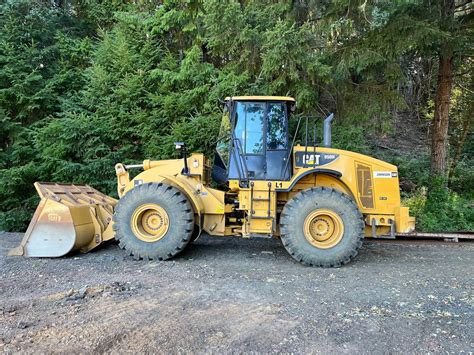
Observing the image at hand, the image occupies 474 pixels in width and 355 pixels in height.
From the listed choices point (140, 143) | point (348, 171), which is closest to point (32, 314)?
point (348, 171)

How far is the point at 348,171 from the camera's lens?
581 cm

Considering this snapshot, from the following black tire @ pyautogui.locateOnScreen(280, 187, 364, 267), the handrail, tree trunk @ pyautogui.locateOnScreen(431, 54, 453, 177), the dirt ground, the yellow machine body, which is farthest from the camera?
tree trunk @ pyautogui.locateOnScreen(431, 54, 453, 177)

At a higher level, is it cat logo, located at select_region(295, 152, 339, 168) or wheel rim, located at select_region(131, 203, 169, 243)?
cat logo, located at select_region(295, 152, 339, 168)

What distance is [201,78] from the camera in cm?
939

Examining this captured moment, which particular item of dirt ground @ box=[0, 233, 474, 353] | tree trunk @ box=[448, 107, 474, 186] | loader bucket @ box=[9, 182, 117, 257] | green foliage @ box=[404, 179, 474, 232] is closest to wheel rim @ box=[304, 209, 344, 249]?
dirt ground @ box=[0, 233, 474, 353]

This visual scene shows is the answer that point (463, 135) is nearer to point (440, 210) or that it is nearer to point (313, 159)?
point (440, 210)

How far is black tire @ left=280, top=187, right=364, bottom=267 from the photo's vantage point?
5.44 metres

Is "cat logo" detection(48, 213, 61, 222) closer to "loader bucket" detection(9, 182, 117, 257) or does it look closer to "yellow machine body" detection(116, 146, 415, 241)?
"loader bucket" detection(9, 182, 117, 257)

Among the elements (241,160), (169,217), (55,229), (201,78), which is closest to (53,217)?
(55,229)

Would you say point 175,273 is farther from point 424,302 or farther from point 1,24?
point 1,24

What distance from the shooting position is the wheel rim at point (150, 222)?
5.66 meters

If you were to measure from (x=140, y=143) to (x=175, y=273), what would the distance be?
5.54 metres

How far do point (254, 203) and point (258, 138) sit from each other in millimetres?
977

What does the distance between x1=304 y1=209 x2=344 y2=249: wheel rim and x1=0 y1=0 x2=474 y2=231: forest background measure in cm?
353
